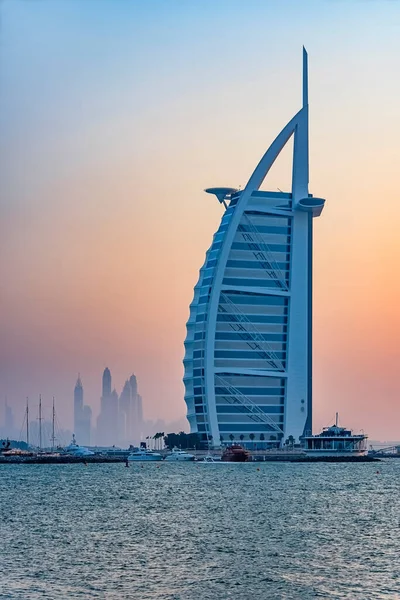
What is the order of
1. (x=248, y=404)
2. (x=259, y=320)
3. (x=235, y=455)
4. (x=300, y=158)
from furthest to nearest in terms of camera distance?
1. (x=300, y=158)
2. (x=248, y=404)
3. (x=259, y=320)
4. (x=235, y=455)

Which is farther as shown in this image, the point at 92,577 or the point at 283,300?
the point at 283,300

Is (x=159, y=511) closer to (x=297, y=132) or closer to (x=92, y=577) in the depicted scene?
(x=92, y=577)

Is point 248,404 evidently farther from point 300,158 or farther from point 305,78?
point 305,78

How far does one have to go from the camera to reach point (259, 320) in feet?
587

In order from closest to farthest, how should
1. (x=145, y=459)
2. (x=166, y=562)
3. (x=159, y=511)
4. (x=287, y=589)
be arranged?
(x=287, y=589) → (x=166, y=562) → (x=159, y=511) → (x=145, y=459)

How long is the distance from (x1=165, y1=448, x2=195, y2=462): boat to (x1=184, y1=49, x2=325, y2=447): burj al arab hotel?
3.50 metres

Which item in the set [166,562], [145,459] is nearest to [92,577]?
[166,562]

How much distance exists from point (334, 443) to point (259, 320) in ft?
66.2

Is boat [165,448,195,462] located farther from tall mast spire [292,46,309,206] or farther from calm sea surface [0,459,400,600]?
calm sea surface [0,459,400,600]

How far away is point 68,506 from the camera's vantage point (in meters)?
84.8

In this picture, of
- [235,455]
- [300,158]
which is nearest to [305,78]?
[300,158]

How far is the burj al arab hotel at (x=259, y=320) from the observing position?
177m

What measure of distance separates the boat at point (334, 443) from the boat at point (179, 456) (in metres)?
16.3

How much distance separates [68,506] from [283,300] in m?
98.7
